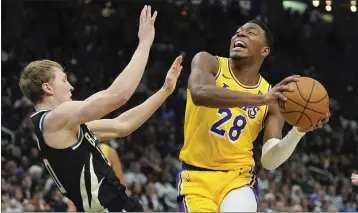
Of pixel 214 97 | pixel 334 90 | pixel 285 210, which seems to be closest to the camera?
pixel 214 97

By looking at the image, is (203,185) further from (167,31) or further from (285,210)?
(167,31)

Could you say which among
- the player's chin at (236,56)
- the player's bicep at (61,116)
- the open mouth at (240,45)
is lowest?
the player's bicep at (61,116)

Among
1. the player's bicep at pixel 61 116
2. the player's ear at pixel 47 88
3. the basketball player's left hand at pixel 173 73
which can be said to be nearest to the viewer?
the player's bicep at pixel 61 116

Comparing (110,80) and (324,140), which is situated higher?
(110,80)

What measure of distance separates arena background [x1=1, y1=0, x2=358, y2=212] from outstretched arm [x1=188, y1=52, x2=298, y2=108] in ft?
22.9

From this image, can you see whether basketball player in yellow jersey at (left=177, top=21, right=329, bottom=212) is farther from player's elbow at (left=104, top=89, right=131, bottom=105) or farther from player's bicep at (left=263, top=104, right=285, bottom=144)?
player's elbow at (left=104, top=89, right=131, bottom=105)

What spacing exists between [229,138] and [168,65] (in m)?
10.3

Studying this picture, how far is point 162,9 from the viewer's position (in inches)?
651

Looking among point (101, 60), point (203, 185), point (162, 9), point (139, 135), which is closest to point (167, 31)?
point (162, 9)

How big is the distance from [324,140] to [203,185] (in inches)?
434

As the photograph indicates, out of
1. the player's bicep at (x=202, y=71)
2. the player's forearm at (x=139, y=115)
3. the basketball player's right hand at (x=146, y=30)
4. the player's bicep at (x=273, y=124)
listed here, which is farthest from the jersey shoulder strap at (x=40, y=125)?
the player's bicep at (x=273, y=124)

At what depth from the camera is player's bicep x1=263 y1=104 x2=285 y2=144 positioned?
5766 millimetres

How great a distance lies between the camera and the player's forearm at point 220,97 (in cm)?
498

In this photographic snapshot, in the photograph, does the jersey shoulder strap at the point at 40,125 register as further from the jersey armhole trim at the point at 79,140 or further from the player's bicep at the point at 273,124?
the player's bicep at the point at 273,124
